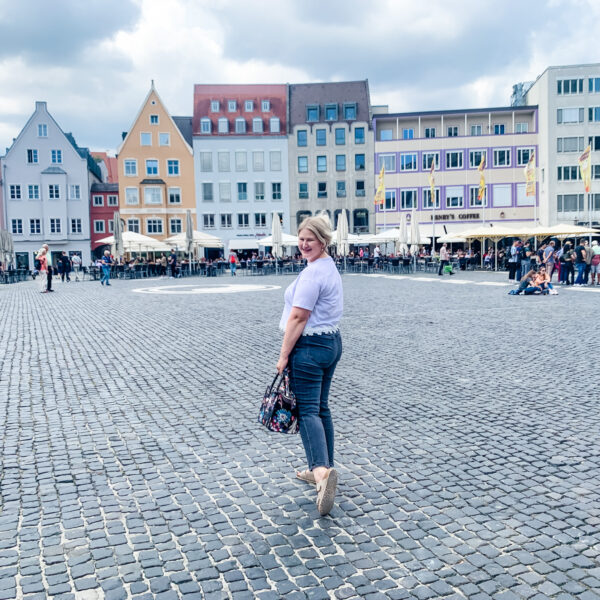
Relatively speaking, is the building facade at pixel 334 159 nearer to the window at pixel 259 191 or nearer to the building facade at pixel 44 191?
the window at pixel 259 191

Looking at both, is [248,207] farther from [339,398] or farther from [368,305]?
[339,398]

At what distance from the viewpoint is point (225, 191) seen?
65250 millimetres

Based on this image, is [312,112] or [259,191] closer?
[259,191]

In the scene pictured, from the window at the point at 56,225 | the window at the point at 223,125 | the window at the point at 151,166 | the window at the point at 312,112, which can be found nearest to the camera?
the window at the point at 56,225

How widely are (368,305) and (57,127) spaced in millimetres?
56928

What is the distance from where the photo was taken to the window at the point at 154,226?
6406 cm

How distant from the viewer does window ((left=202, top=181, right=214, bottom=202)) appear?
65.0 m

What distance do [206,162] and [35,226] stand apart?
17968 mm

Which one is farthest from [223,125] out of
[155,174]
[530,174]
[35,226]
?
[530,174]

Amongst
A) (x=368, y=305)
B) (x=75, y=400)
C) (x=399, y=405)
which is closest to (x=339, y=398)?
(x=399, y=405)

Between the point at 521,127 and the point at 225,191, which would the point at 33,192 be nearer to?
the point at 225,191

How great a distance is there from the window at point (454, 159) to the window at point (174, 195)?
26.6 m

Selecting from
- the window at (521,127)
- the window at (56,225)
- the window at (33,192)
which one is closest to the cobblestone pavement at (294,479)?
the window at (56,225)

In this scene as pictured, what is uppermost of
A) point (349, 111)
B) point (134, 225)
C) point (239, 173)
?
point (349, 111)
